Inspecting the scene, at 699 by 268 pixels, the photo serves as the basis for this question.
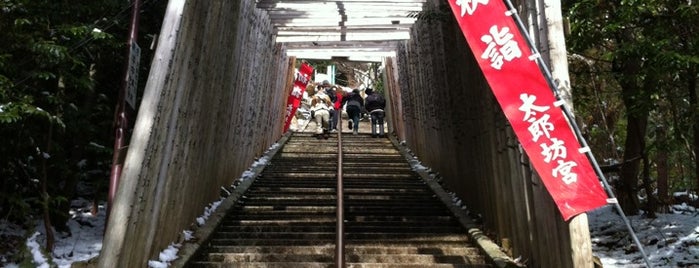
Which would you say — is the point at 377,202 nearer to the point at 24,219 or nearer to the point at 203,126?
the point at 203,126

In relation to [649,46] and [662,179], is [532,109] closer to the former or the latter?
[649,46]

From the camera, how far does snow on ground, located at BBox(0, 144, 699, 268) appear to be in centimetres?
614

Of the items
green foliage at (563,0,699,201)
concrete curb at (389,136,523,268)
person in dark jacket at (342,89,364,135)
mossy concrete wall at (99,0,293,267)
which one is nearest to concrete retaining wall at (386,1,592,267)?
concrete curb at (389,136,523,268)

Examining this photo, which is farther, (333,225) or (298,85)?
(298,85)

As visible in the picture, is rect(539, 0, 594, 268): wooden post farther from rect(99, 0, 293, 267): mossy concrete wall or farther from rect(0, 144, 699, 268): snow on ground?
rect(99, 0, 293, 267): mossy concrete wall

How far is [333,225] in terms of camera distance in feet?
23.0

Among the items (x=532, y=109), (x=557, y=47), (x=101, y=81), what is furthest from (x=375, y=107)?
(x=532, y=109)

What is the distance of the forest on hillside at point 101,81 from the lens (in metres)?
5.71

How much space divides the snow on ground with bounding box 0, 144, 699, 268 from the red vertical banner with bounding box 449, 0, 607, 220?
246 cm

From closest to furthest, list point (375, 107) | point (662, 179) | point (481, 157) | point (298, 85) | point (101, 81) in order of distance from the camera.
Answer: point (481, 157) → point (662, 179) → point (101, 81) → point (375, 107) → point (298, 85)

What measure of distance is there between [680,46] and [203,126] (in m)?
5.03

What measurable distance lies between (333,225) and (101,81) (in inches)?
170

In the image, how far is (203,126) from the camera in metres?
6.66

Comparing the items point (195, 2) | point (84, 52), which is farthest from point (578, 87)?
point (84, 52)
